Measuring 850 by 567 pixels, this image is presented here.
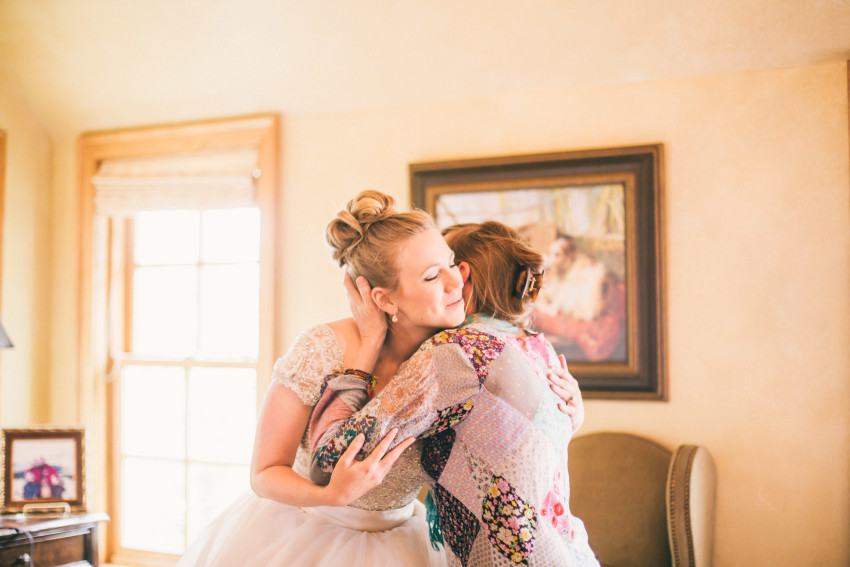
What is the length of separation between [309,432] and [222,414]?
1849mm

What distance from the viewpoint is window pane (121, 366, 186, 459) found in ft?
10.7

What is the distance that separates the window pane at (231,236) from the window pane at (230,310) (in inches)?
2.2

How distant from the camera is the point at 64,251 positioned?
340 centimetres

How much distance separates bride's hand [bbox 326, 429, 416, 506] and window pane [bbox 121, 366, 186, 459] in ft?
7.34

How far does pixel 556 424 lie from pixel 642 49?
1.69 metres

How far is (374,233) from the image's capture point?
4.95ft

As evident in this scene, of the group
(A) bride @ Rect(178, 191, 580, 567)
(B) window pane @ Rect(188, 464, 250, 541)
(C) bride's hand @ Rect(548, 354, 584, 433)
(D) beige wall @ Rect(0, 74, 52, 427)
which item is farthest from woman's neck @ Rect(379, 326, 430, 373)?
(D) beige wall @ Rect(0, 74, 52, 427)

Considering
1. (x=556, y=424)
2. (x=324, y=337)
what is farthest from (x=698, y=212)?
(x=324, y=337)

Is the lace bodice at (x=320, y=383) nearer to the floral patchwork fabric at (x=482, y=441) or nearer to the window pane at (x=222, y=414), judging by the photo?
the floral patchwork fabric at (x=482, y=441)

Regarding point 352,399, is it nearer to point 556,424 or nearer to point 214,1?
point 556,424

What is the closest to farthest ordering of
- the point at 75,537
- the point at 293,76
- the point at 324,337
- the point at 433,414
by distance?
the point at 433,414 → the point at 324,337 → the point at 75,537 → the point at 293,76

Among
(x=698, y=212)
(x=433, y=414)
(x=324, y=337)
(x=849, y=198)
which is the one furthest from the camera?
(x=698, y=212)

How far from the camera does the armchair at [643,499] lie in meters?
2.18

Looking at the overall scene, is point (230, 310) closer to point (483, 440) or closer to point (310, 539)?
point (310, 539)
